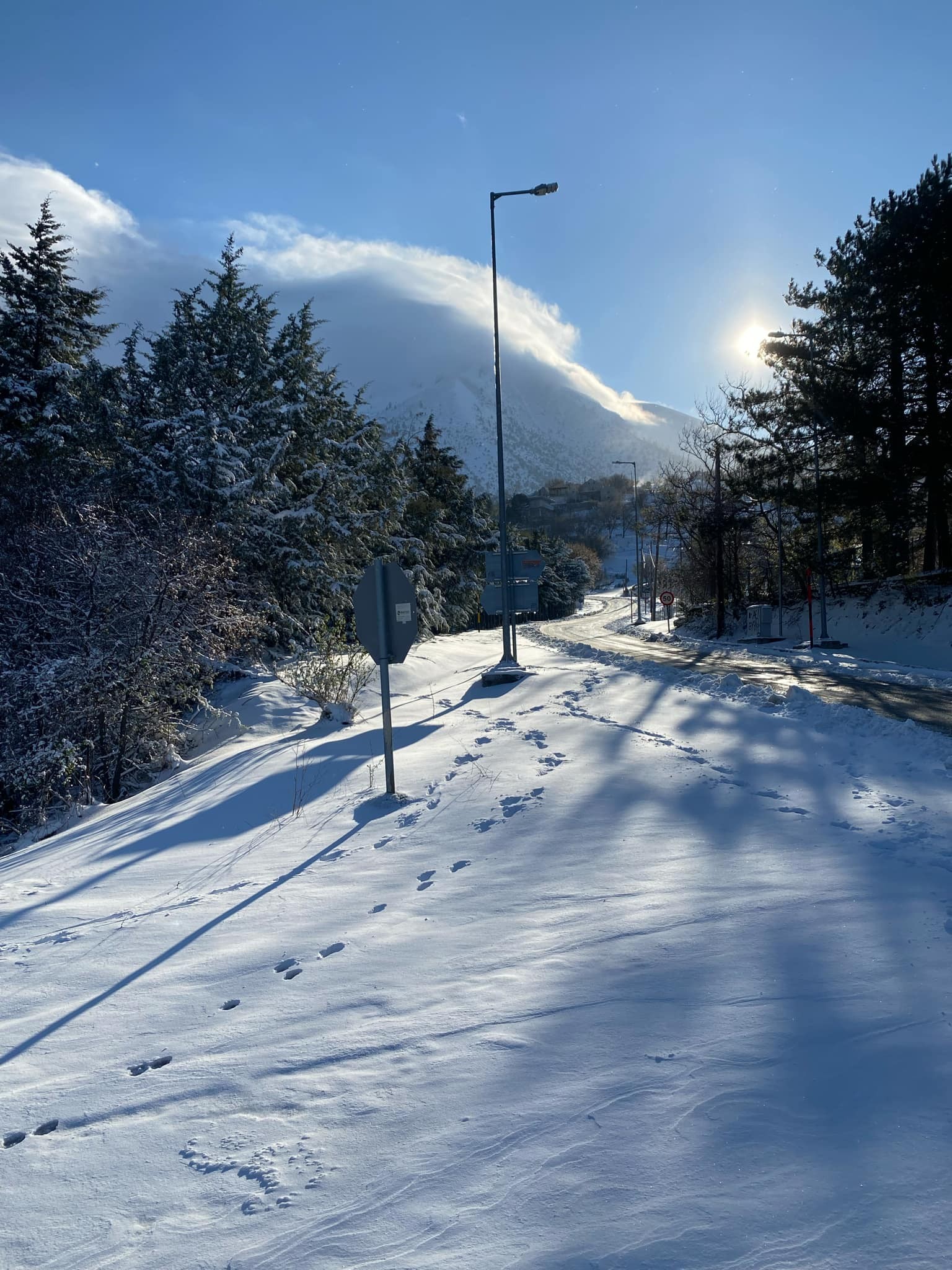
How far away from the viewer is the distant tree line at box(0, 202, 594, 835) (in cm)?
1132

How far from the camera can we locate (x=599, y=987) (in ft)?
9.39

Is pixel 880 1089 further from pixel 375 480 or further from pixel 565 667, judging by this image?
pixel 375 480

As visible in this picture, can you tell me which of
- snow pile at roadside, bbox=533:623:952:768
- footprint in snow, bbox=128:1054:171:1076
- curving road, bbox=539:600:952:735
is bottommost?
footprint in snow, bbox=128:1054:171:1076

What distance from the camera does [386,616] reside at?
20.1ft

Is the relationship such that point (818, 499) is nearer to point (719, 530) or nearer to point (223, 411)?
point (719, 530)

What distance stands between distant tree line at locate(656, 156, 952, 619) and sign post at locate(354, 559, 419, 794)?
18.7 metres

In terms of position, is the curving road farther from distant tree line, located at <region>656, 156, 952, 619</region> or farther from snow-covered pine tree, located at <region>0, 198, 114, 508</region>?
snow-covered pine tree, located at <region>0, 198, 114, 508</region>

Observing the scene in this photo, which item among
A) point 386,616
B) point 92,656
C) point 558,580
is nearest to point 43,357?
point 92,656

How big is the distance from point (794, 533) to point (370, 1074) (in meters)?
32.9

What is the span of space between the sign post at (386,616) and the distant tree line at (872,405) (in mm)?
18692

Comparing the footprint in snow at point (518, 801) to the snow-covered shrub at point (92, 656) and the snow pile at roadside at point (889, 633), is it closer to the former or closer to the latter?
the snow-covered shrub at point (92, 656)

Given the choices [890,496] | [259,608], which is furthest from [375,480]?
[890,496]

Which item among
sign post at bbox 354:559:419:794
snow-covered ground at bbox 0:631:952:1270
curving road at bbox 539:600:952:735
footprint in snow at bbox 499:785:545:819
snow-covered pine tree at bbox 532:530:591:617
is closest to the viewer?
snow-covered ground at bbox 0:631:952:1270

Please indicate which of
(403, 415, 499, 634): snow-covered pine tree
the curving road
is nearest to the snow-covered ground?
the curving road
